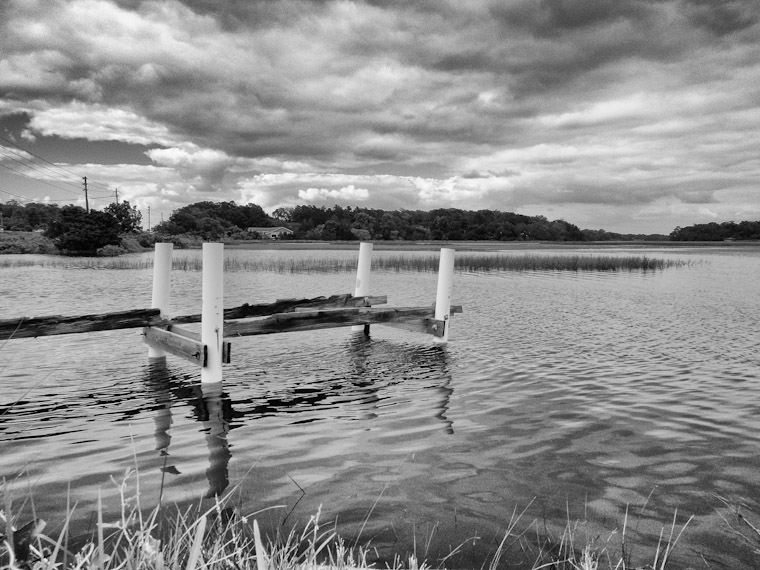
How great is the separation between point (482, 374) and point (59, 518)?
22.7ft

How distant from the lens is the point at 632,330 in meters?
14.6

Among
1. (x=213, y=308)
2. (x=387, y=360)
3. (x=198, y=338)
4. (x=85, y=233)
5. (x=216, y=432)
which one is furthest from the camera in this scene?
(x=85, y=233)

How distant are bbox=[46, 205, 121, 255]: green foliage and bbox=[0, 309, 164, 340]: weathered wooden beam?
62.8 metres

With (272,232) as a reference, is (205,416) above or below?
below

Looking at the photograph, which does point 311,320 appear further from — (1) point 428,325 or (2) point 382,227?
(2) point 382,227

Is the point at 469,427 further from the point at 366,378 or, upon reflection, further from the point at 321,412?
the point at 366,378

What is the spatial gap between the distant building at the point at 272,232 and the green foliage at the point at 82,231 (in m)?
56.5

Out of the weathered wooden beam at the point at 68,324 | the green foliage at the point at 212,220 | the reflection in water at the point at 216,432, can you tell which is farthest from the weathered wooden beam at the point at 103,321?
the green foliage at the point at 212,220

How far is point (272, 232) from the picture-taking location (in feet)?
446

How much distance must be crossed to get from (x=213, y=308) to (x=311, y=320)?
89.8 inches

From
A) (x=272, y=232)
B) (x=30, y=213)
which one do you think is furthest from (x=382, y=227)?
(x=30, y=213)

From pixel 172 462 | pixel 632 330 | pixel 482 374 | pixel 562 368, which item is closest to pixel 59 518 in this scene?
pixel 172 462

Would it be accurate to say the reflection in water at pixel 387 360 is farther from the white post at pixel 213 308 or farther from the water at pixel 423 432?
the white post at pixel 213 308

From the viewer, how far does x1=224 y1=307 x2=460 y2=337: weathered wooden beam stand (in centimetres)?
917
